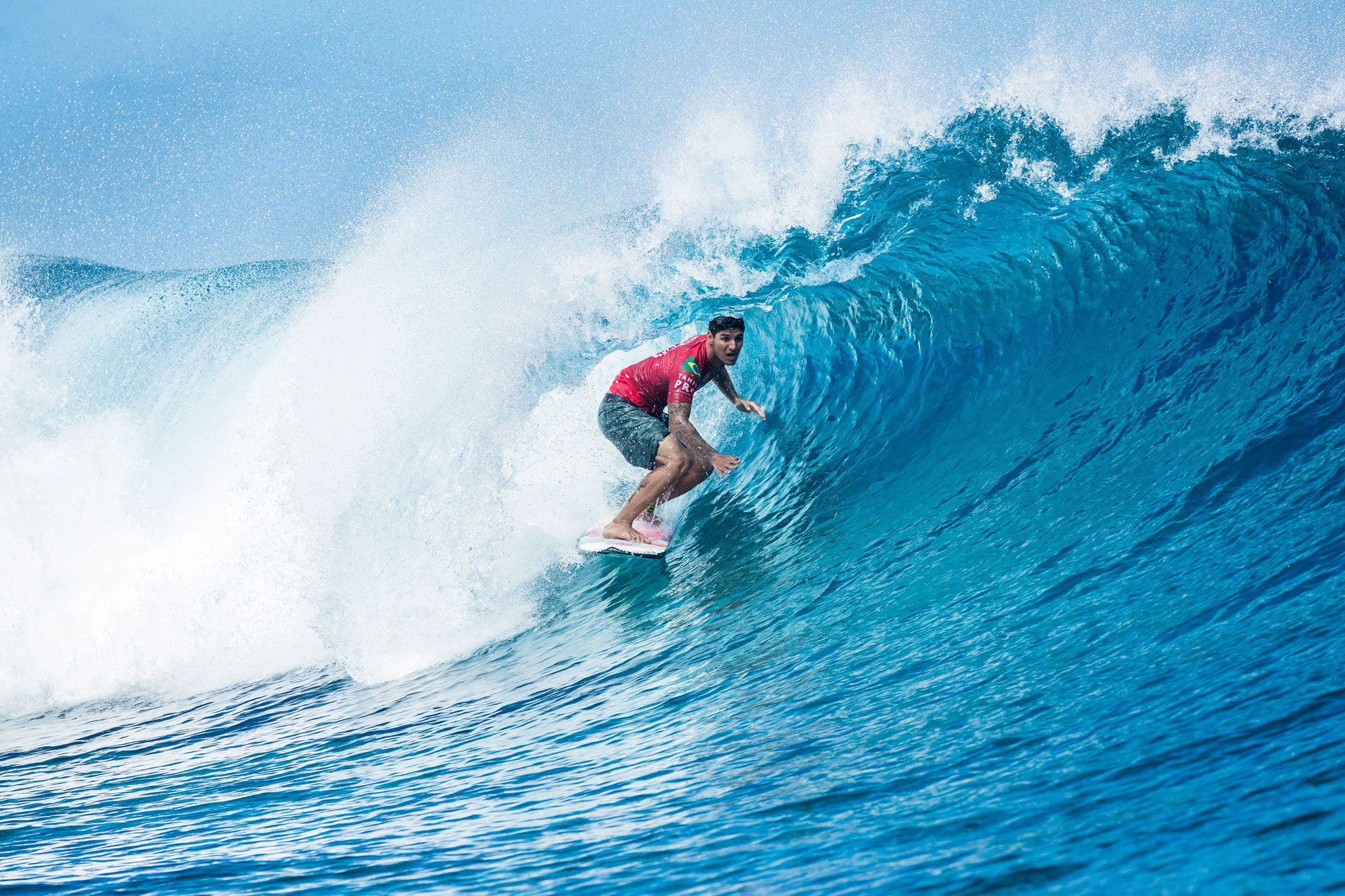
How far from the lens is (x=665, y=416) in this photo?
6.39 meters

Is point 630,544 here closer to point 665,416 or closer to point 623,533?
point 623,533

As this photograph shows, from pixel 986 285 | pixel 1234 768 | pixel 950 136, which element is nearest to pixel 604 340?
pixel 986 285

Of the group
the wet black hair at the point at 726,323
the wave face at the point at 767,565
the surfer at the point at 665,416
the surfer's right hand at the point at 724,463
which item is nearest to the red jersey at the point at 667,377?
the surfer at the point at 665,416

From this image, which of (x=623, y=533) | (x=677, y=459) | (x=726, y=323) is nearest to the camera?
(x=726, y=323)

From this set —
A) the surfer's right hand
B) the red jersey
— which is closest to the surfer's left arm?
the red jersey

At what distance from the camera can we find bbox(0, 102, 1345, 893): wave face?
256 cm

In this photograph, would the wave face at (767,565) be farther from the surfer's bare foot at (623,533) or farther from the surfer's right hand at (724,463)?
the surfer's right hand at (724,463)

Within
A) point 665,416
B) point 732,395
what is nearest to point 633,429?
point 665,416

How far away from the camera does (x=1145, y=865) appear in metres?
1.95

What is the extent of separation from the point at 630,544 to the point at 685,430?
2.88ft

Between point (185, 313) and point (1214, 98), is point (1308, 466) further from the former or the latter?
point (185, 313)

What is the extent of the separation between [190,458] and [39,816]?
6.51 m

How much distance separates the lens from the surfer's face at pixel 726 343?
587 centimetres

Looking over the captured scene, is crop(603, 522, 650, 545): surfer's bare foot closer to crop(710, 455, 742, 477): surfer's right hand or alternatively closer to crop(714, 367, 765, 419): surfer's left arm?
crop(710, 455, 742, 477): surfer's right hand
